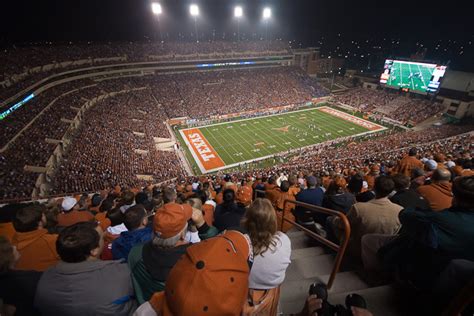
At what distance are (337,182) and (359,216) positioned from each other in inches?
125

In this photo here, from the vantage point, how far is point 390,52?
75.8 meters

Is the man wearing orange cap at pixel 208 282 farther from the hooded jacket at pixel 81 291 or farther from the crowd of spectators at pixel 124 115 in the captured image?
the crowd of spectators at pixel 124 115

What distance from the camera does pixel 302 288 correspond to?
11.0 feet

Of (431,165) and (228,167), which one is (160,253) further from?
(228,167)

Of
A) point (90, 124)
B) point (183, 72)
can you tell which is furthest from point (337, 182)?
point (183, 72)

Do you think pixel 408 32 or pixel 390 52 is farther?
pixel 390 52

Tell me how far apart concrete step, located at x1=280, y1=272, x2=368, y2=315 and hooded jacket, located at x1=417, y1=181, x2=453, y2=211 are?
1921mm

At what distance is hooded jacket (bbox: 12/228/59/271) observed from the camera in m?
3.38

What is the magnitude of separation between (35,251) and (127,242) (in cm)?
127

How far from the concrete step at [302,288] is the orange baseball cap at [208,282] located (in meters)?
1.62

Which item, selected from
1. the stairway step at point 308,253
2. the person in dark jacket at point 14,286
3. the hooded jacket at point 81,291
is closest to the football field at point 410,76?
the stairway step at point 308,253

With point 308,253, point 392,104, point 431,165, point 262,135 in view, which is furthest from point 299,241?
point 392,104

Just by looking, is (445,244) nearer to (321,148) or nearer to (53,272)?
(53,272)

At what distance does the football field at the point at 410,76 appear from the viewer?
36562 millimetres
